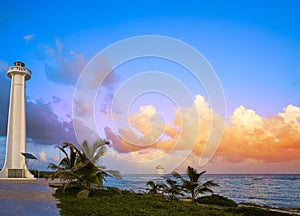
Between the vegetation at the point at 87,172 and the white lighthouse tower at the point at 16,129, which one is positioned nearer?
the vegetation at the point at 87,172

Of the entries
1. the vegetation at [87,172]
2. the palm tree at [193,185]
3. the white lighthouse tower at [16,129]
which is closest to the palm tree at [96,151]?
the vegetation at [87,172]

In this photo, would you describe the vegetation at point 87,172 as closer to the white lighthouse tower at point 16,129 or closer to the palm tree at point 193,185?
the palm tree at point 193,185

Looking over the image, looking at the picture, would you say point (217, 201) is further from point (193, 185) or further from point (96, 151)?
point (96, 151)

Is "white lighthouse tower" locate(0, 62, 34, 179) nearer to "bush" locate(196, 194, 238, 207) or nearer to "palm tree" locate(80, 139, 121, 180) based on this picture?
"palm tree" locate(80, 139, 121, 180)

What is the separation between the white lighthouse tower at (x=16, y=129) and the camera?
2388 cm

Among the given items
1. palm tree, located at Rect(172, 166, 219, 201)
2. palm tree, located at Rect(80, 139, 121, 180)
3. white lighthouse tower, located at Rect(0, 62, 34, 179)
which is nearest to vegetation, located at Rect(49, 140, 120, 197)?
palm tree, located at Rect(80, 139, 121, 180)

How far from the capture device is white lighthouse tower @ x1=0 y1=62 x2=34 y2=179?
2388 centimetres

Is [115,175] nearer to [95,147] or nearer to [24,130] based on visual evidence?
[95,147]

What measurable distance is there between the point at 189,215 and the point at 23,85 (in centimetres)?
2103

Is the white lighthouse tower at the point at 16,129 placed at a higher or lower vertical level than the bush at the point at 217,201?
higher

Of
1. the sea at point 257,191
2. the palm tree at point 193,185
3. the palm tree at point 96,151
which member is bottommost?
the sea at point 257,191

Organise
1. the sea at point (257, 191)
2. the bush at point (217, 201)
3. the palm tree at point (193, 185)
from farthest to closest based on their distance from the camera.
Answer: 1. the sea at point (257, 191)
2. the palm tree at point (193, 185)
3. the bush at point (217, 201)

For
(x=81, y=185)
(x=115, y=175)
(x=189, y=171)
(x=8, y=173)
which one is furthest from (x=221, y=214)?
(x=8, y=173)

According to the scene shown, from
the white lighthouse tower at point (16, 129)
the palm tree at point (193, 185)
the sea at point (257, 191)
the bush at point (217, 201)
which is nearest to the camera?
the bush at point (217, 201)
